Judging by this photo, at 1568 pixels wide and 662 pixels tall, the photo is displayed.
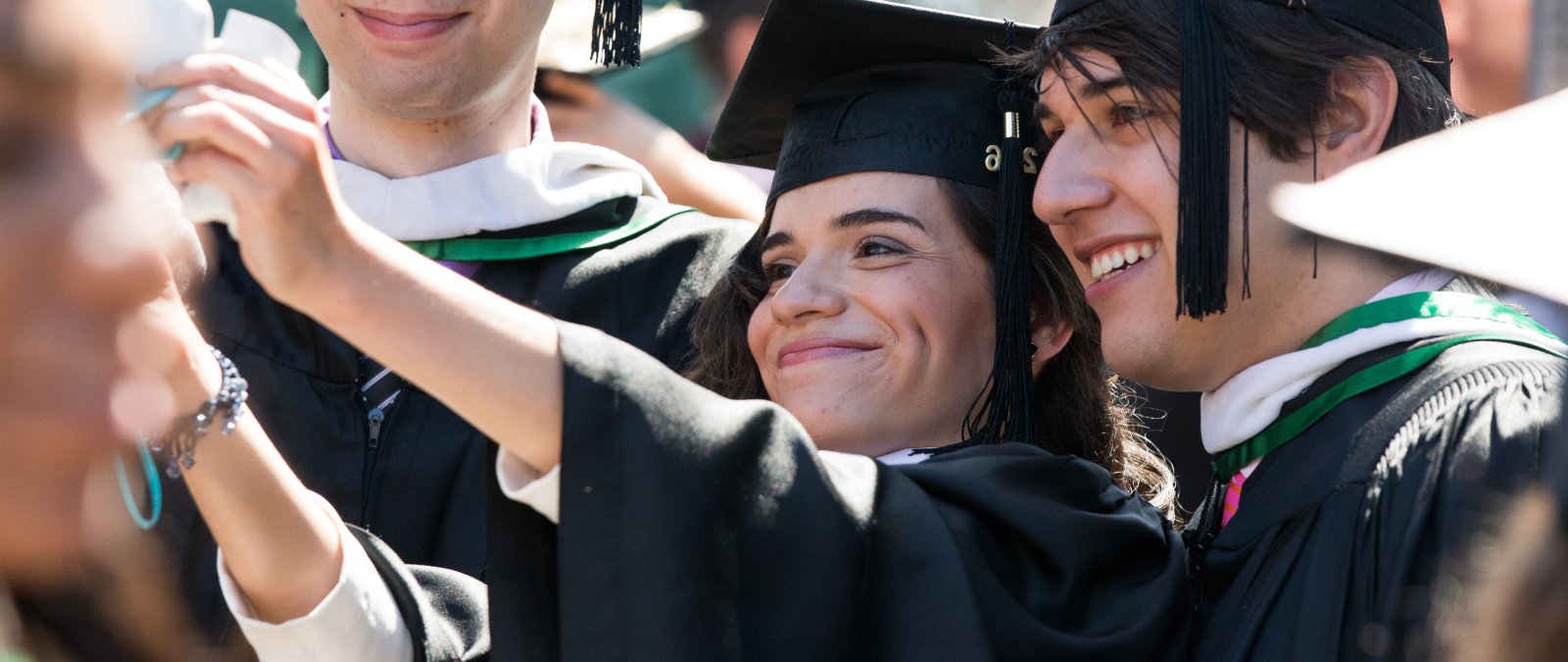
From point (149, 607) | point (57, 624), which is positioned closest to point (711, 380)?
point (57, 624)

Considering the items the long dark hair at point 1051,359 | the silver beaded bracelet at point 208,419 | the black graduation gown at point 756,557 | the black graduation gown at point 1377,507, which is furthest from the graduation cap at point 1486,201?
the long dark hair at point 1051,359

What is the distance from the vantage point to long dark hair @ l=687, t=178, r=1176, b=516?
2820 mm

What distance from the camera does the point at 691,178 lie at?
396 cm

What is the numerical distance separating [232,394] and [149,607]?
1.15 m

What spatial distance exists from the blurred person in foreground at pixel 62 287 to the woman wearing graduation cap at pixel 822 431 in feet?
2.62

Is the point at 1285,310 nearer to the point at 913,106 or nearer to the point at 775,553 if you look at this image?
the point at 913,106

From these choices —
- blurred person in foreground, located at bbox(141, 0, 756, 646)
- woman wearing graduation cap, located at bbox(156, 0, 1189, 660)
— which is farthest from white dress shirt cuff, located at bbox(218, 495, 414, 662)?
blurred person in foreground, located at bbox(141, 0, 756, 646)

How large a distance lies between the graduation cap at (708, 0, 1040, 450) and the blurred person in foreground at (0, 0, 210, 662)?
2.15 metres

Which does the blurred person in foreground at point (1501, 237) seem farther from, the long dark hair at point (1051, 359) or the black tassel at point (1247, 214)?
the long dark hair at point (1051, 359)

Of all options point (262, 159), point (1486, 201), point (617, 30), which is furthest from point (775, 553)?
point (617, 30)

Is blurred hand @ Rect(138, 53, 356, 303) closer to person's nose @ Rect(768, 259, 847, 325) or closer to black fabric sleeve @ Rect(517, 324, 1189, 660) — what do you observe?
black fabric sleeve @ Rect(517, 324, 1189, 660)

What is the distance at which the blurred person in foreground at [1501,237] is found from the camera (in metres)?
0.76

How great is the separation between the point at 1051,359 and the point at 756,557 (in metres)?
1.33

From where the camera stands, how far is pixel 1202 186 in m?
2.29
